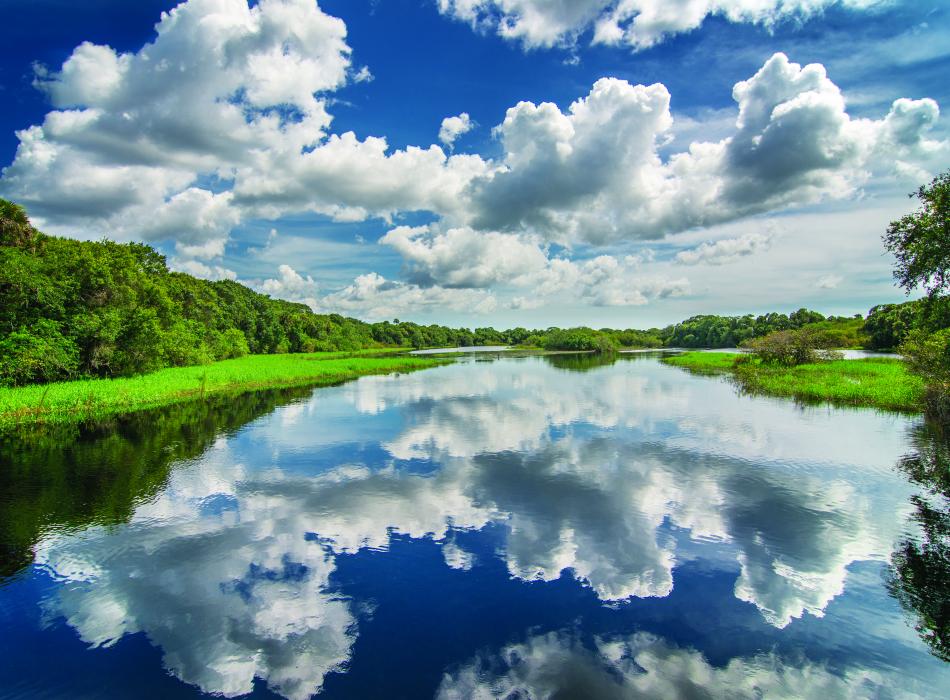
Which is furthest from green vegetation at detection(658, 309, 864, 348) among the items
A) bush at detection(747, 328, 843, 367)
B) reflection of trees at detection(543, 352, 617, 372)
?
bush at detection(747, 328, 843, 367)

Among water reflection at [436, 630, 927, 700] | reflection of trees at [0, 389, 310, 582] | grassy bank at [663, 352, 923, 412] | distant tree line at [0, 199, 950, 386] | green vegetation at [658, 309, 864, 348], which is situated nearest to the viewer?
water reflection at [436, 630, 927, 700]

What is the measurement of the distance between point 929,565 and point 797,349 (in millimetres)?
53153

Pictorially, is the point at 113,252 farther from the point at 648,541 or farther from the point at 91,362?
the point at 648,541

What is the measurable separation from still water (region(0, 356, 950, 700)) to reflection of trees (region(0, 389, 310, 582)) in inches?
5.6

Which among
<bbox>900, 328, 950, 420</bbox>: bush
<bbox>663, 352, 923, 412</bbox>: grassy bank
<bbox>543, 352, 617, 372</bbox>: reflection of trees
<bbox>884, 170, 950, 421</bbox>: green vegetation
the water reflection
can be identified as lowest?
the water reflection

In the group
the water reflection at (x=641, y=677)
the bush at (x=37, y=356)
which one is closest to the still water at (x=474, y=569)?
the water reflection at (x=641, y=677)

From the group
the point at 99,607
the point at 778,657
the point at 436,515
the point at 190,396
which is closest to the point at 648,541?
the point at 778,657

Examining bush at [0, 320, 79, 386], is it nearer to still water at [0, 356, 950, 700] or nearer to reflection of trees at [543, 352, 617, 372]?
still water at [0, 356, 950, 700]

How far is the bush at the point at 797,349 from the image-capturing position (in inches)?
2179

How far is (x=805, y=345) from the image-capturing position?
5531cm

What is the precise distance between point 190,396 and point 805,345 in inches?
2790

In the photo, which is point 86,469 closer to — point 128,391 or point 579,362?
point 128,391

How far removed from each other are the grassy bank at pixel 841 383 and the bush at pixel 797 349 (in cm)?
181

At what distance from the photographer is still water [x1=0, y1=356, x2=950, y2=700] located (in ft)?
27.1
